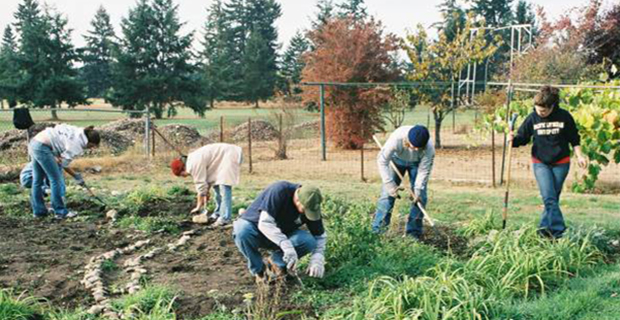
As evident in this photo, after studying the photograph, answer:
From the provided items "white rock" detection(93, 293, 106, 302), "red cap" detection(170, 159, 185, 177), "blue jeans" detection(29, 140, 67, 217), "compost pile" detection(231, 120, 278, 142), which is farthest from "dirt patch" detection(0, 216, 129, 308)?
"compost pile" detection(231, 120, 278, 142)

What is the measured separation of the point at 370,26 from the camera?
62.2 feet

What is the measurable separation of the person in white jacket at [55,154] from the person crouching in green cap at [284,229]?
342 cm

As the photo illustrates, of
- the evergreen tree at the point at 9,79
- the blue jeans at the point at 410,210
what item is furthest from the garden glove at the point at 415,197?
the evergreen tree at the point at 9,79

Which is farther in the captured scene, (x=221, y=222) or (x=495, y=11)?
(x=495, y=11)

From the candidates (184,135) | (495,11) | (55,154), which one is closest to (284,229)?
(55,154)

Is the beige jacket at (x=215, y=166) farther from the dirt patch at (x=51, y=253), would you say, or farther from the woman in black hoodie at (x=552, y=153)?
the woman in black hoodie at (x=552, y=153)

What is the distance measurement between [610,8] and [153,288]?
836 inches

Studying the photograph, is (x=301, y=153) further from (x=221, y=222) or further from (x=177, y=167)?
(x=177, y=167)

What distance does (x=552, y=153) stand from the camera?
5906mm

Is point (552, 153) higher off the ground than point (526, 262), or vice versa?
point (552, 153)

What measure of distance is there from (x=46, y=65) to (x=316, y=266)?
33721 millimetres

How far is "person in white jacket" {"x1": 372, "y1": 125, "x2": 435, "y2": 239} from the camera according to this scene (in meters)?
5.96

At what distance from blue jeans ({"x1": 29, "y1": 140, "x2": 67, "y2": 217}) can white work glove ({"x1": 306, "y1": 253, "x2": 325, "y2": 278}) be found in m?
4.33

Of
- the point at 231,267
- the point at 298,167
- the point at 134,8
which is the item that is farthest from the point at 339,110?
the point at 134,8
